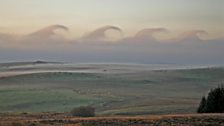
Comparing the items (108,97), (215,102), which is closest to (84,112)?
(215,102)

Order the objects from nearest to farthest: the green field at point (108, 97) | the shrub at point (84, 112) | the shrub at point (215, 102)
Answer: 1. the shrub at point (215, 102)
2. the shrub at point (84, 112)
3. the green field at point (108, 97)

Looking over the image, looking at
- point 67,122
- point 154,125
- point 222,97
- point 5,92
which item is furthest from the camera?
point 5,92

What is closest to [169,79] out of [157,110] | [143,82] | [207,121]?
[143,82]

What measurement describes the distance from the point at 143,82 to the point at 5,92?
4723 centimetres

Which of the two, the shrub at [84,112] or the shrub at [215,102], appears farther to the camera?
the shrub at [84,112]

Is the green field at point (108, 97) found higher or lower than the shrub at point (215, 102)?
higher

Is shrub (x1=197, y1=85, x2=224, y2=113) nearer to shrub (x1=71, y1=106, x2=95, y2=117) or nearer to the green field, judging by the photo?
the green field

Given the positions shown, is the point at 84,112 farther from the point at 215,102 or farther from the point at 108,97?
the point at 108,97

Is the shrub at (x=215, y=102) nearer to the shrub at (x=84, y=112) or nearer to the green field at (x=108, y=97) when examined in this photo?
the green field at (x=108, y=97)

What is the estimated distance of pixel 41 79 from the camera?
432 feet

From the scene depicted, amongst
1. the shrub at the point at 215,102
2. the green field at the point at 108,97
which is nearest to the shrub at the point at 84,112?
the green field at the point at 108,97

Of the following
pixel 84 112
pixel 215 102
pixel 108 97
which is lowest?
pixel 84 112

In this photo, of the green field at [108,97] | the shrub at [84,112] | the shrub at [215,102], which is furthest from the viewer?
the green field at [108,97]

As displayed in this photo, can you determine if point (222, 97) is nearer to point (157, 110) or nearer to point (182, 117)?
point (182, 117)
